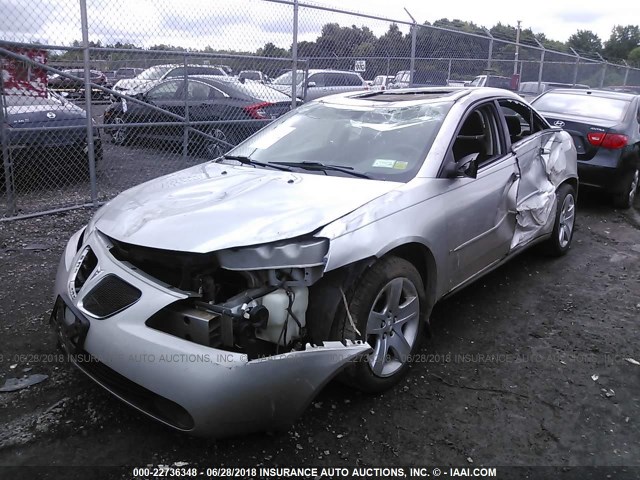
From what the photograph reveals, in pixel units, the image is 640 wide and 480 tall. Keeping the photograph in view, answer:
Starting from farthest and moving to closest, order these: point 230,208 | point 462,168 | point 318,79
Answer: point 318,79
point 462,168
point 230,208

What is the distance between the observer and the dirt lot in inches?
102

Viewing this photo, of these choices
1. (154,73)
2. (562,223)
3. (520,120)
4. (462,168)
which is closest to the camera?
(462,168)

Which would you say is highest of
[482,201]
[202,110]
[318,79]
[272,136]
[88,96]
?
[318,79]

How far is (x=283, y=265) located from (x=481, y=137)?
220 cm

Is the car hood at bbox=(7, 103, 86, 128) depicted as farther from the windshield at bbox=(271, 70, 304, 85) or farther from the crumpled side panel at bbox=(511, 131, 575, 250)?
Result: the crumpled side panel at bbox=(511, 131, 575, 250)

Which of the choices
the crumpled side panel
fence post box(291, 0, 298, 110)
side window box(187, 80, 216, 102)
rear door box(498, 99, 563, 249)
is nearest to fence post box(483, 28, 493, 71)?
fence post box(291, 0, 298, 110)

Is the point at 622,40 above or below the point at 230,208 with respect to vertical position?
above

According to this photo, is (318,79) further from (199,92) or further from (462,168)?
(462,168)

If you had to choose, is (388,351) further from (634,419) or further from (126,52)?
(126,52)

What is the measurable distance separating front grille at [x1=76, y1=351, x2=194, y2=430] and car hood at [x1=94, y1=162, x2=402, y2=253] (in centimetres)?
62

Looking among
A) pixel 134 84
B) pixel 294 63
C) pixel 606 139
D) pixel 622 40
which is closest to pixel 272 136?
pixel 134 84

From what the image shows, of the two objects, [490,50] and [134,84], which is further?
[490,50]

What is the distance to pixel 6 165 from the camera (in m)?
5.75

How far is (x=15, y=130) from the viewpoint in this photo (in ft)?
18.3
